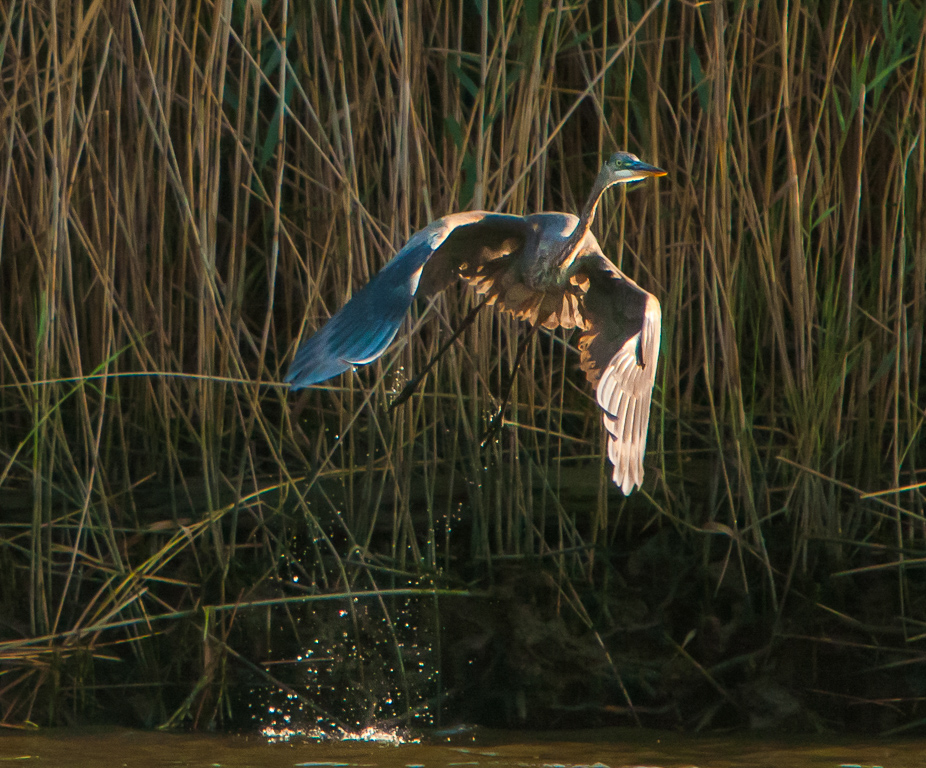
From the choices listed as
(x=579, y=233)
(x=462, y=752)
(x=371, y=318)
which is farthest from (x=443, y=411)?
(x=371, y=318)

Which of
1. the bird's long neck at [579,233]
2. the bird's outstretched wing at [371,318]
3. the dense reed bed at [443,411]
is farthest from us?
the dense reed bed at [443,411]

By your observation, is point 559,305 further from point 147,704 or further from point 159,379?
point 147,704

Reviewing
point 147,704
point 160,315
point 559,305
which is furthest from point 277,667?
point 559,305

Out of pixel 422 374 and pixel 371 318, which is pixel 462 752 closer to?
pixel 422 374

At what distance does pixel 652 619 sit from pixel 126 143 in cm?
165

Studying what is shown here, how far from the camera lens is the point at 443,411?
2824mm

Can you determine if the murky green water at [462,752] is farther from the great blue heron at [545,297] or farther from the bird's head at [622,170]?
the bird's head at [622,170]

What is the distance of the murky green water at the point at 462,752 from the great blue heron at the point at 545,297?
591 millimetres

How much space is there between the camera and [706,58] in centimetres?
296

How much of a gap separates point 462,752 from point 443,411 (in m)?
0.77

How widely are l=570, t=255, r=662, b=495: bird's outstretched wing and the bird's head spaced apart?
16 cm

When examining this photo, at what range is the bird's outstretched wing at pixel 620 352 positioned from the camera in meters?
2.06

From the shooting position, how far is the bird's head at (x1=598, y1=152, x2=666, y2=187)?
232 centimetres

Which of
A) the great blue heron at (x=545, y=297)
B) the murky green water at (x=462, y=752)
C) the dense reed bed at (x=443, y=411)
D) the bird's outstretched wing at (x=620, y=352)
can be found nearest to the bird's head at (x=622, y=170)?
the great blue heron at (x=545, y=297)
